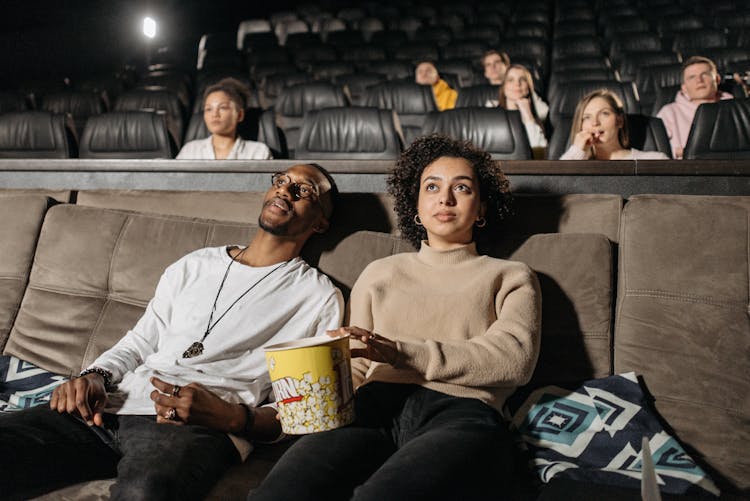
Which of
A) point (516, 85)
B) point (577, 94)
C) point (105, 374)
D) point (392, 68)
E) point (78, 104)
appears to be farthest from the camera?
point (392, 68)

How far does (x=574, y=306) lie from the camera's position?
1290mm

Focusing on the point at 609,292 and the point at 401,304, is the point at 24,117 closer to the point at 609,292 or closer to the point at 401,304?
the point at 401,304

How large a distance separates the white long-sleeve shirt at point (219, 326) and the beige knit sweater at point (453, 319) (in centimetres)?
10

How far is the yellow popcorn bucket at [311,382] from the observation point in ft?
3.01

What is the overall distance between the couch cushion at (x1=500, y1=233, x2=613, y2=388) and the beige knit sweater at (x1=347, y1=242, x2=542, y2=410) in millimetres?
97

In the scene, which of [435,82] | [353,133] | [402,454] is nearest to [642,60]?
[435,82]

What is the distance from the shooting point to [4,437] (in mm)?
1045

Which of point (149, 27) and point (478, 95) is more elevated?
point (149, 27)

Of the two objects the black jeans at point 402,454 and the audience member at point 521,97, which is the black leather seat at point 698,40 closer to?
→ the audience member at point 521,97

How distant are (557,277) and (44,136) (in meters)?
2.40

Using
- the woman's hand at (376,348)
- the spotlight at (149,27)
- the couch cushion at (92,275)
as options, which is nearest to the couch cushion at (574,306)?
the woman's hand at (376,348)

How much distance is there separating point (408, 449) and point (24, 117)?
2.65m

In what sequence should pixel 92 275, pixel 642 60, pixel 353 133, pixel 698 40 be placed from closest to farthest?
pixel 92 275, pixel 353 133, pixel 642 60, pixel 698 40

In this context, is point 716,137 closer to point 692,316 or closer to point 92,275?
point 692,316
